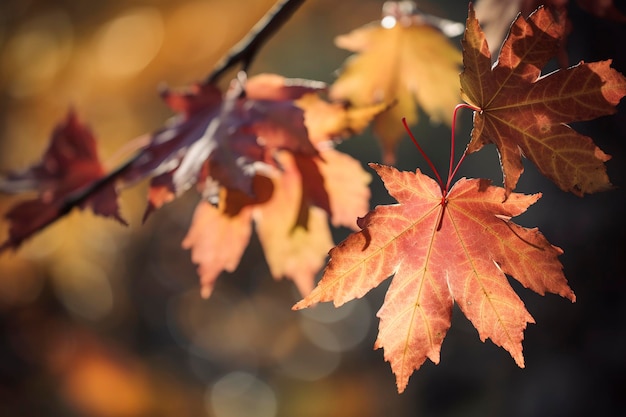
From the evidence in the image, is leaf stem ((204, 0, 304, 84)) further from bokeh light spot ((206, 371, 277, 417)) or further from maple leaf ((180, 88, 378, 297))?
bokeh light spot ((206, 371, 277, 417))

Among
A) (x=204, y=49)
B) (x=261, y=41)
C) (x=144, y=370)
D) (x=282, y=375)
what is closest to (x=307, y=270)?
(x=261, y=41)

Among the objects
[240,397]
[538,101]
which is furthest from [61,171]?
[240,397]

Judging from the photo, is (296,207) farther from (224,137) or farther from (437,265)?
(437,265)

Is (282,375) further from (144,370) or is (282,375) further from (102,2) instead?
(102,2)

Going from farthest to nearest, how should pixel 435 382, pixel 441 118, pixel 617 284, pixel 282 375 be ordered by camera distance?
pixel 282 375
pixel 435 382
pixel 617 284
pixel 441 118

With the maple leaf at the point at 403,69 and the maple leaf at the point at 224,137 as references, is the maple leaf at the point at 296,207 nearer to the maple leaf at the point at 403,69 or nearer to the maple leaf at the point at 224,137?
the maple leaf at the point at 224,137

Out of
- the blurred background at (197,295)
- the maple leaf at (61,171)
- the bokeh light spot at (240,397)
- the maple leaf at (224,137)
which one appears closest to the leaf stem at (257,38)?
the maple leaf at (224,137)
